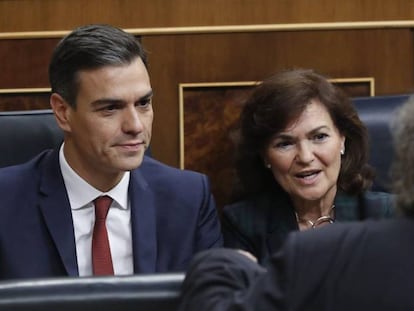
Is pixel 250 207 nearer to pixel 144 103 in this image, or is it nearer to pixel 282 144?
pixel 282 144

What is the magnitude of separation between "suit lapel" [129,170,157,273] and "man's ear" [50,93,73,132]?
0.13 metres

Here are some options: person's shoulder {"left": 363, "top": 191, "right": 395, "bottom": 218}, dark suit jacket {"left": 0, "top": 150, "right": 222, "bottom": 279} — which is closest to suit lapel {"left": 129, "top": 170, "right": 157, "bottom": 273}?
dark suit jacket {"left": 0, "top": 150, "right": 222, "bottom": 279}

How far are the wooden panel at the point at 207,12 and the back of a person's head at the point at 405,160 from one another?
46.6 inches

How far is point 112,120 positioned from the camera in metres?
1.37

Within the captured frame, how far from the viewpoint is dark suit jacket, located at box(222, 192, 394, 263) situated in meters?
1.54

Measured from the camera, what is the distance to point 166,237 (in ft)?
4.55

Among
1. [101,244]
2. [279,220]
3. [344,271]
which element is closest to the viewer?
[344,271]

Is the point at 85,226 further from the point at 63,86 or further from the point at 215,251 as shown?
the point at 215,251

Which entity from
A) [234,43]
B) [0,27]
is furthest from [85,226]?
[0,27]

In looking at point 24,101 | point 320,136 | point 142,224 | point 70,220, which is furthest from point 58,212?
point 24,101

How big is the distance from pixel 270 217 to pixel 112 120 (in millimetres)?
362

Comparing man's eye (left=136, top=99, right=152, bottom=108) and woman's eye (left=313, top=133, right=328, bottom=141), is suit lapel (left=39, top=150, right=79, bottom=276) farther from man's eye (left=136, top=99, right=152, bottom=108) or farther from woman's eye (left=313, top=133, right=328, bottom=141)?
woman's eye (left=313, top=133, right=328, bottom=141)

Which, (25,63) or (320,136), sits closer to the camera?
(320,136)

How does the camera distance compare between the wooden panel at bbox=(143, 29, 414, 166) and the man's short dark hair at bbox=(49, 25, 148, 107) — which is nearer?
the man's short dark hair at bbox=(49, 25, 148, 107)
